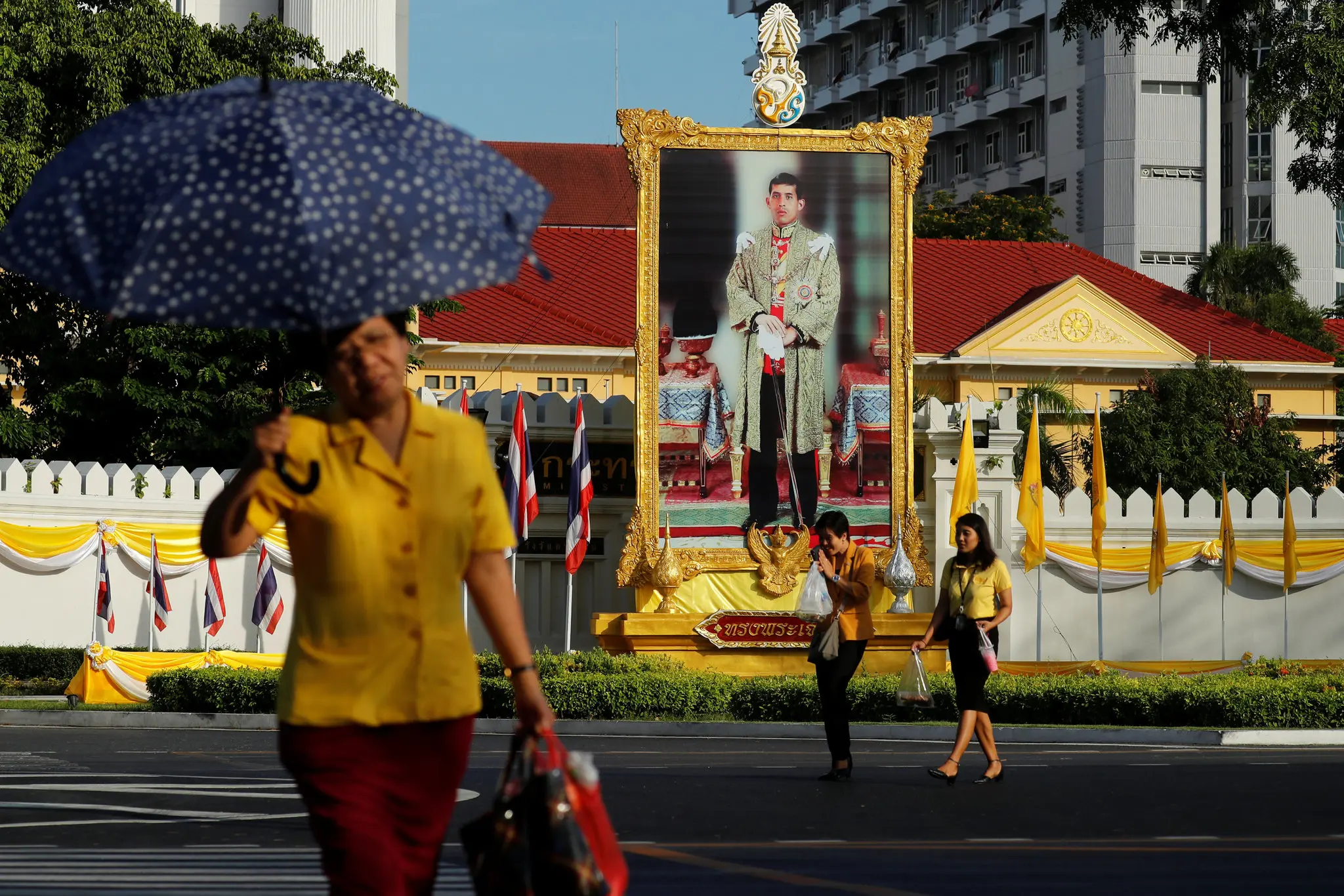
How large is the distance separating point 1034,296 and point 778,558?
1015 inches

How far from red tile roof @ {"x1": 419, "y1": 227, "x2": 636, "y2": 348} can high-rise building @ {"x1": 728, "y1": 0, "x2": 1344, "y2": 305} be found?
73.8 ft

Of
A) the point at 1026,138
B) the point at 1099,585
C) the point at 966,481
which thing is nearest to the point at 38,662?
the point at 966,481

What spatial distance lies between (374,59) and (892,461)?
883 inches

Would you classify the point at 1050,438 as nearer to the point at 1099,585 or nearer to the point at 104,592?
the point at 1099,585

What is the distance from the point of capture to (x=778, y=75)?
31.8 m

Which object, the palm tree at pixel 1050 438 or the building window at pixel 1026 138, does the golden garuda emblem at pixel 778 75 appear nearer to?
the palm tree at pixel 1050 438

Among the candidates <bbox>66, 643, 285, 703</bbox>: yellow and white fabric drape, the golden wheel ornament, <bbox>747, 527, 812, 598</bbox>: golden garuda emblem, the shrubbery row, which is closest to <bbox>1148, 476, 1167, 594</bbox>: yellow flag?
<bbox>747, 527, 812, 598</bbox>: golden garuda emblem

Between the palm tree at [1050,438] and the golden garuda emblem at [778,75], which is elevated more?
the golden garuda emblem at [778,75]

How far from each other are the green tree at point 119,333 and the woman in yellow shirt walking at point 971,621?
2434 cm

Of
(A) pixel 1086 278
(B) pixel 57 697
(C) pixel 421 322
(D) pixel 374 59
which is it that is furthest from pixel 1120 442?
(B) pixel 57 697

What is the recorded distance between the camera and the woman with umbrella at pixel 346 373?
494cm

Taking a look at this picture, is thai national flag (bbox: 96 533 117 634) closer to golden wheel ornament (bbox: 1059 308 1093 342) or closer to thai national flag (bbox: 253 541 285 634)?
thai national flag (bbox: 253 541 285 634)

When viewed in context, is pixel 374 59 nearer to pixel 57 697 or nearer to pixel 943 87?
pixel 57 697

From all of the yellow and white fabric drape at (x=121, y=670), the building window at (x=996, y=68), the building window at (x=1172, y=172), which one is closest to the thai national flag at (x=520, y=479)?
the yellow and white fabric drape at (x=121, y=670)
